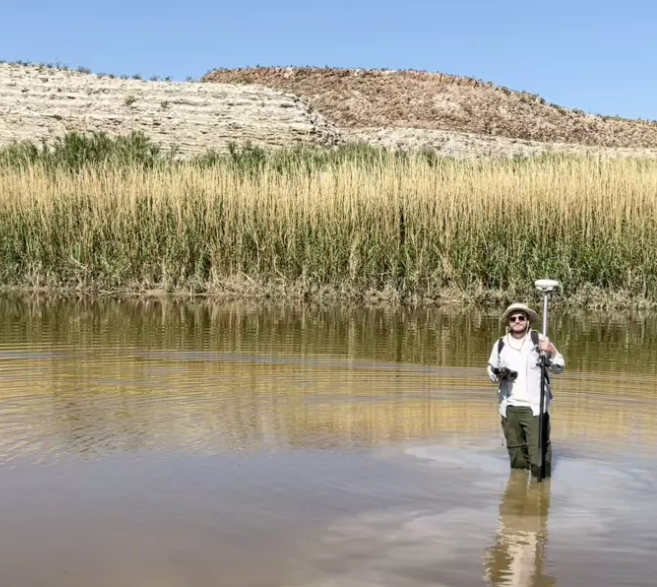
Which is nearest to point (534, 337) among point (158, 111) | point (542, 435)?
point (542, 435)

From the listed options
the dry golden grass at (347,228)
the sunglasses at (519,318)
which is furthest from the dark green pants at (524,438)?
the dry golden grass at (347,228)

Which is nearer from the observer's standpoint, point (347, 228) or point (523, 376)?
point (523, 376)

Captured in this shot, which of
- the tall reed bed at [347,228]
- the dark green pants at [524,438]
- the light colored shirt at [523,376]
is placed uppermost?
the tall reed bed at [347,228]

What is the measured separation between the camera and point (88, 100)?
48969 mm

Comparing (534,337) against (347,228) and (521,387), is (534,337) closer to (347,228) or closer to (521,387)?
(521,387)

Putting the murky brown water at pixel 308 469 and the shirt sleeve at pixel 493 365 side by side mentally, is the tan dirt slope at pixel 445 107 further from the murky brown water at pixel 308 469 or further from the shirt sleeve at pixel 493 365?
the shirt sleeve at pixel 493 365

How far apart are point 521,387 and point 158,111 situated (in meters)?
43.4

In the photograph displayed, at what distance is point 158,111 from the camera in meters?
48.5

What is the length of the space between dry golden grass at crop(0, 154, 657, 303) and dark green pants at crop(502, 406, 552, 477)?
32.4ft

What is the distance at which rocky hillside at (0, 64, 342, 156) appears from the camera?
46.2 metres

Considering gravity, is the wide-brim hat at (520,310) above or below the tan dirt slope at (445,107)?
below

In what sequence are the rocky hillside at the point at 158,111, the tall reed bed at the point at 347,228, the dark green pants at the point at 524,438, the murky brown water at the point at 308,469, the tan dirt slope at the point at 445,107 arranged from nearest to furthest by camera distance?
the murky brown water at the point at 308,469
the dark green pants at the point at 524,438
the tall reed bed at the point at 347,228
the rocky hillside at the point at 158,111
the tan dirt slope at the point at 445,107

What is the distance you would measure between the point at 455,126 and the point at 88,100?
121 feet

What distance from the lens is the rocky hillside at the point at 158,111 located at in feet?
151
